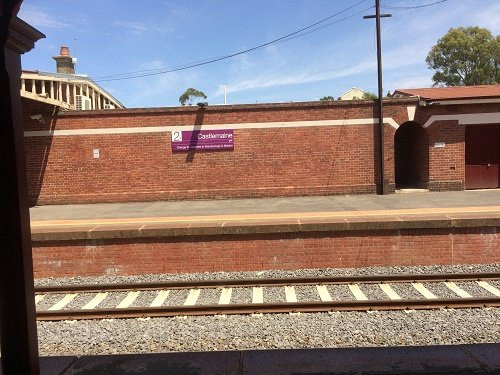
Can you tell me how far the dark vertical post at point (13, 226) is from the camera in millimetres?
2658

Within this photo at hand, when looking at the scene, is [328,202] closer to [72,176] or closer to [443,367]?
[72,176]

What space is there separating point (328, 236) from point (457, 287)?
8.08 feet

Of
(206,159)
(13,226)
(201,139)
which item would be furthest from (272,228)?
(201,139)

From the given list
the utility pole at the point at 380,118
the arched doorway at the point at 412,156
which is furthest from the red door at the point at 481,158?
the utility pole at the point at 380,118

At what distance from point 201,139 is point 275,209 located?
205 inches

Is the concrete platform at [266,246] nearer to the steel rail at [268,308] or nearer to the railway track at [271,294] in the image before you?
the railway track at [271,294]

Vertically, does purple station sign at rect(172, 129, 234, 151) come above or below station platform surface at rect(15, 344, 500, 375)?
above

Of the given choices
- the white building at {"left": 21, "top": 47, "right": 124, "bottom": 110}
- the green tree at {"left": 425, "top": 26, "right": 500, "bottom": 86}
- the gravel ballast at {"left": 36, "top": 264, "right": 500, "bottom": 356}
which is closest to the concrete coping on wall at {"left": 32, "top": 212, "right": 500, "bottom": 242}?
the gravel ballast at {"left": 36, "top": 264, "right": 500, "bottom": 356}

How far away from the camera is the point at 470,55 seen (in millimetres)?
48062

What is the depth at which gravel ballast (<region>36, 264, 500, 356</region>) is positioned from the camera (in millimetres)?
5359

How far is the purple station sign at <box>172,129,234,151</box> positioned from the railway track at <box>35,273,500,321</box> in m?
9.24

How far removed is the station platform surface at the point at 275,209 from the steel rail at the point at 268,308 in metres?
3.13

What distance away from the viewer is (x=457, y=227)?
8.72m

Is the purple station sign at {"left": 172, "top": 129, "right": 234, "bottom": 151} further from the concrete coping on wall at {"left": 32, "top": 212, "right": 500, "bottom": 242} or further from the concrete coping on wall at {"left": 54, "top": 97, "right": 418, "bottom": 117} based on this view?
the concrete coping on wall at {"left": 32, "top": 212, "right": 500, "bottom": 242}
